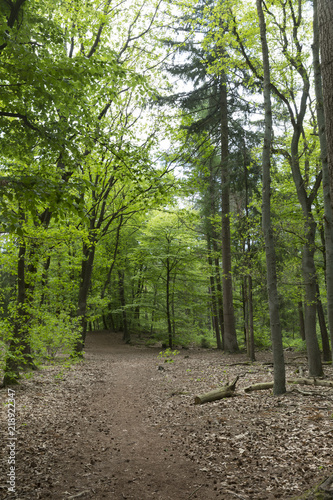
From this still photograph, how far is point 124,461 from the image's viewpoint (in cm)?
471

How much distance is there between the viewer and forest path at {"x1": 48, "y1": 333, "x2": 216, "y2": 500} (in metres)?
3.88

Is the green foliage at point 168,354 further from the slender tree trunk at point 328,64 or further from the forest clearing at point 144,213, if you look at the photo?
the slender tree trunk at point 328,64

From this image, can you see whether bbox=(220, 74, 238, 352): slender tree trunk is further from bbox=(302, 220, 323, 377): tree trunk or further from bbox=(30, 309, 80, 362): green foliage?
bbox=(30, 309, 80, 362): green foliage

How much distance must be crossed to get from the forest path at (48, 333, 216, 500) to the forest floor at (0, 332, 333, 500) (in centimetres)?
1

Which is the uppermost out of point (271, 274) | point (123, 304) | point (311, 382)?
point (271, 274)

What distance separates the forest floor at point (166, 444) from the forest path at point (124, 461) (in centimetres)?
1

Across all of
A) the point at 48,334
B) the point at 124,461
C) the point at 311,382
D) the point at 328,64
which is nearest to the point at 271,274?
the point at 311,382

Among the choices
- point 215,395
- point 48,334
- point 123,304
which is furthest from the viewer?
point 123,304

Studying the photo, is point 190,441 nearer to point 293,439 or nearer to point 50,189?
point 293,439

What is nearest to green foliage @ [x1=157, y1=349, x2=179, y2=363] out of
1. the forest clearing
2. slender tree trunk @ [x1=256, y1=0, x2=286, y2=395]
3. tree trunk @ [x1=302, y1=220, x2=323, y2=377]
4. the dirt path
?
the forest clearing

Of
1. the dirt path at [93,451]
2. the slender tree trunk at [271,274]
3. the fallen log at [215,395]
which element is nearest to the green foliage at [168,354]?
the dirt path at [93,451]

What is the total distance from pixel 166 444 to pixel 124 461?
0.80m

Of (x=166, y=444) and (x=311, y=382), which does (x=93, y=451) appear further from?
(x=311, y=382)

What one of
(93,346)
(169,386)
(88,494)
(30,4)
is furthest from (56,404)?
(93,346)
